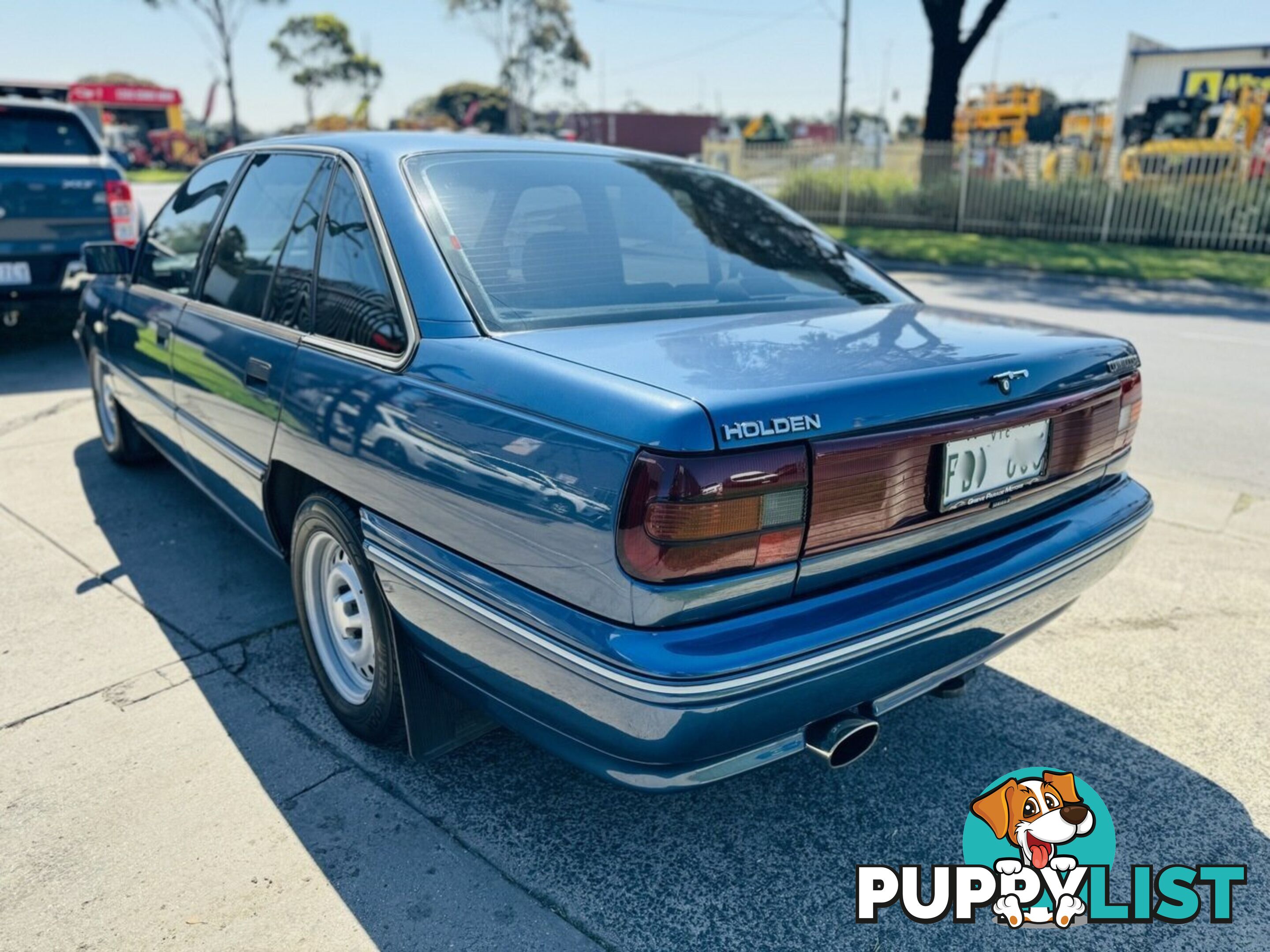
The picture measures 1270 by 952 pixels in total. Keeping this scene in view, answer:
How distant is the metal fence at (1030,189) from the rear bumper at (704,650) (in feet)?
52.7

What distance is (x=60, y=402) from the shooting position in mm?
6270

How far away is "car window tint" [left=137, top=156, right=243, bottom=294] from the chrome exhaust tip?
282 cm

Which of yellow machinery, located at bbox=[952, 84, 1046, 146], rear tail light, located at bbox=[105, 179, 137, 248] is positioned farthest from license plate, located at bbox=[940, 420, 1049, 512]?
yellow machinery, located at bbox=[952, 84, 1046, 146]

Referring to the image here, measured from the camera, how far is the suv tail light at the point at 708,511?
66.1 inches

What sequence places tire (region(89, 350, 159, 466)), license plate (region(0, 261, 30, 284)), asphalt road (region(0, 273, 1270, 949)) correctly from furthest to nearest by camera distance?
license plate (region(0, 261, 30, 284)), tire (region(89, 350, 159, 466)), asphalt road (region(0, 273, 1270, 949))

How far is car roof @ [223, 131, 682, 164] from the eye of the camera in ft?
8.61

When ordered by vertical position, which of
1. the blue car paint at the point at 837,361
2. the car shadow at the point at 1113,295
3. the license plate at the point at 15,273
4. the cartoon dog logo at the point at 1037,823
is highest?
the blue car paint at the point at 837,361

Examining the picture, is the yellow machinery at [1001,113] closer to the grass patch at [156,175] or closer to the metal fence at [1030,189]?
the metal fence at [1030,189]

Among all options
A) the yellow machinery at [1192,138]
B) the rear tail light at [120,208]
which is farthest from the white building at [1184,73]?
the rear tail light at [120,208]

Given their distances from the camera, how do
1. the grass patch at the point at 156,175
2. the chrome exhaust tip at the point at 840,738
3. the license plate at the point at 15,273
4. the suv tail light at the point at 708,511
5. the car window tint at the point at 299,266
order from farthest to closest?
the grass patch at the point at 156,175 < the license plate at the point at 15,273 < the car window tint at the point at 299,266 < the chrome exhaust tip at the point at 840,738 < the suv tail light at the point at 708,511

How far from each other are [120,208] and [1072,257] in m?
13.2

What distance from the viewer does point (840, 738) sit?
6.23 feet

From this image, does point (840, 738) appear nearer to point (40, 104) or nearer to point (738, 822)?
point (738, 822)

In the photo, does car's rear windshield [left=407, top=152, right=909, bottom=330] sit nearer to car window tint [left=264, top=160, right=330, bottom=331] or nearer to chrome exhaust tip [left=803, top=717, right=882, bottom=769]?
car window tint [left=264, top=160, right=330, bottom=331]
